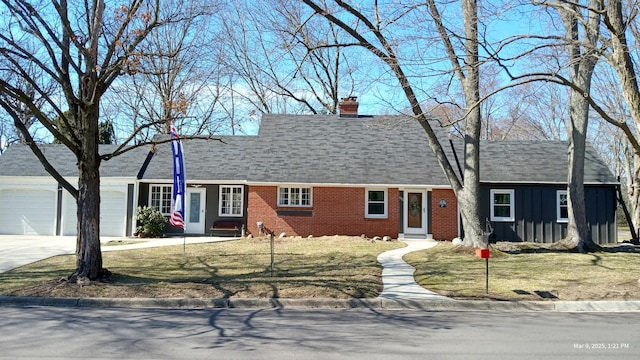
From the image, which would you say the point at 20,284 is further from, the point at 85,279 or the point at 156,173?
the point at 156,173

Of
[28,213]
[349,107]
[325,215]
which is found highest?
[349,107]

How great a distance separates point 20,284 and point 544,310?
35.7 ft

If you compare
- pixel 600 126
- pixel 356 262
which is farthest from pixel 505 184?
pixel 600 126

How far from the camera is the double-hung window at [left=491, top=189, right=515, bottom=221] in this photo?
21.4 metres

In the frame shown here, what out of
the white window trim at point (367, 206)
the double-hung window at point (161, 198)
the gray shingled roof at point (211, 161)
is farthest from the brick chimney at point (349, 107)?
the double-hung window at point (161, 198)

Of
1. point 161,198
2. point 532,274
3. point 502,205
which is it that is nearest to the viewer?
point 532,274

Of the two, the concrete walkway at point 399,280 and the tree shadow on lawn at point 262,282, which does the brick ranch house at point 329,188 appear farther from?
the tree shadow on lawn at point 262,282

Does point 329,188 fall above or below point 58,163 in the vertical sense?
Answer: below

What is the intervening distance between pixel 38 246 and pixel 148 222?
4576 millimetres

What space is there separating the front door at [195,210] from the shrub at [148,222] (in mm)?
1415

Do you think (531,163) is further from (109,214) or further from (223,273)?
(109,214)

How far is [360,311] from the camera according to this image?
9.05 m

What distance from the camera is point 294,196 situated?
71.0ft

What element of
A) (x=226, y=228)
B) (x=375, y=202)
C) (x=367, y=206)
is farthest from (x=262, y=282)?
(x=226, y=228)
